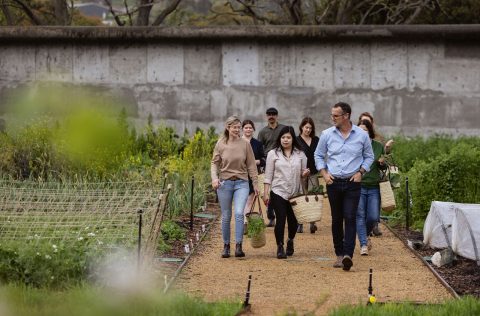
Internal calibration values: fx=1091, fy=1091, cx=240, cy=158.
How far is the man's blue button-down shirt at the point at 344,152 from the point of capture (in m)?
12.2

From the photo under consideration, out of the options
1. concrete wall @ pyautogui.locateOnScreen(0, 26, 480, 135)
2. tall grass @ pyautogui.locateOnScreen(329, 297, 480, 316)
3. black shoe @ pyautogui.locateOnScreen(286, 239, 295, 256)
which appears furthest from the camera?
concrete wall @ pyautogui.locateOnScreen(0, 26, 480, 135)

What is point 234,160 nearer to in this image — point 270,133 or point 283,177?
point 283,177

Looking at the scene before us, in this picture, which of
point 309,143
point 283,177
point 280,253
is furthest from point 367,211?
point 309,143

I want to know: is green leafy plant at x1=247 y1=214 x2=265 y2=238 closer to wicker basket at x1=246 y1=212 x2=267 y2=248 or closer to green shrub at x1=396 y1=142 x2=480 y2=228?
wicker basket at x1=246 y1=212 x2=267 y2=248

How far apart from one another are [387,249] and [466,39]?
30.9 feet

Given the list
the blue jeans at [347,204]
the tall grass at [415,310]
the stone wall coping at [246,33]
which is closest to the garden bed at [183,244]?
the blue jeans at [347,204]

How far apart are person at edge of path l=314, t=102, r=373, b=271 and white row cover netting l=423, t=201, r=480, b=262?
4.00ft

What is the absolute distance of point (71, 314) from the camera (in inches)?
237

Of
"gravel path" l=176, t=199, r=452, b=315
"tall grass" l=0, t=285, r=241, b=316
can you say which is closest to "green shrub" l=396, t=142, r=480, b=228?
"gravel path" l=176, t=199, r=452, b=315

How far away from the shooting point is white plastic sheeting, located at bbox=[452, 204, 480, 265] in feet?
39.7

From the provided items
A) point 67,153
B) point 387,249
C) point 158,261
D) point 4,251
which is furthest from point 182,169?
point 4,251

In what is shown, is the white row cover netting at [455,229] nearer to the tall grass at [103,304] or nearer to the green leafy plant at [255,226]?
the green leafy plant at [255,226]

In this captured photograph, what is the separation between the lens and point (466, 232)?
12.3 m

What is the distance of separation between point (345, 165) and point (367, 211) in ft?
6.10
